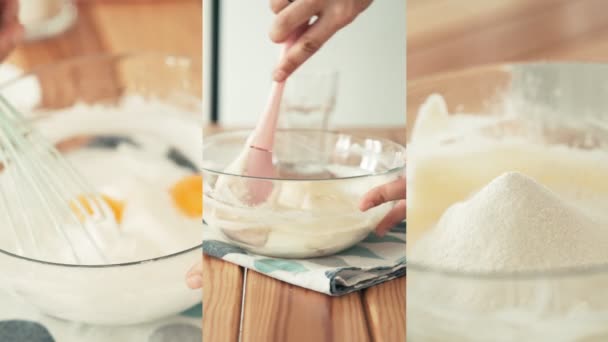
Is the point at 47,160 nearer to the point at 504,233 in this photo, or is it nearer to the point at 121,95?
the point at 121,95

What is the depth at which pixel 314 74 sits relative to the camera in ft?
1.36

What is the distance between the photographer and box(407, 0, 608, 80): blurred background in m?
0.54

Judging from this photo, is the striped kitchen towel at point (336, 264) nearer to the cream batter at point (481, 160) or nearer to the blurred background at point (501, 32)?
the cream batter at point (481, 160)

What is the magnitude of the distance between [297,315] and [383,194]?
0.23 feet

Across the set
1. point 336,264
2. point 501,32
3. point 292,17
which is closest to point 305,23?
point 292,17

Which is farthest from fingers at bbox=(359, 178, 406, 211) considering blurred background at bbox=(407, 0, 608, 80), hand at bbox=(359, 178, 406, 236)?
blurred background at bbox=(407, 0, 608, 80)

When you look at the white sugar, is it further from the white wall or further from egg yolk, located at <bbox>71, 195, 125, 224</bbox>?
egg yolk, located at <bbox>71, 195, 125, 224</bbox>

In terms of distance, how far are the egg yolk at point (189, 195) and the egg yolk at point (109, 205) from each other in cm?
3

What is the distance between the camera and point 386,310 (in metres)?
0.31

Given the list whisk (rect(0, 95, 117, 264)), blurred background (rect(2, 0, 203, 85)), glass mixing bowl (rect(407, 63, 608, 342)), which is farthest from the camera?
blurred background (rect(2, 0, 203, 85))

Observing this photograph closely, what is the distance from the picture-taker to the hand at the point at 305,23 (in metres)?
0.30

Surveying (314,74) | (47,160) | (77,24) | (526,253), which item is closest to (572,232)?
(526,253)

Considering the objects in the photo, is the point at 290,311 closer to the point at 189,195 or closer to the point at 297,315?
the point at 297,315

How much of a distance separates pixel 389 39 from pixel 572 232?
0.12 meters
